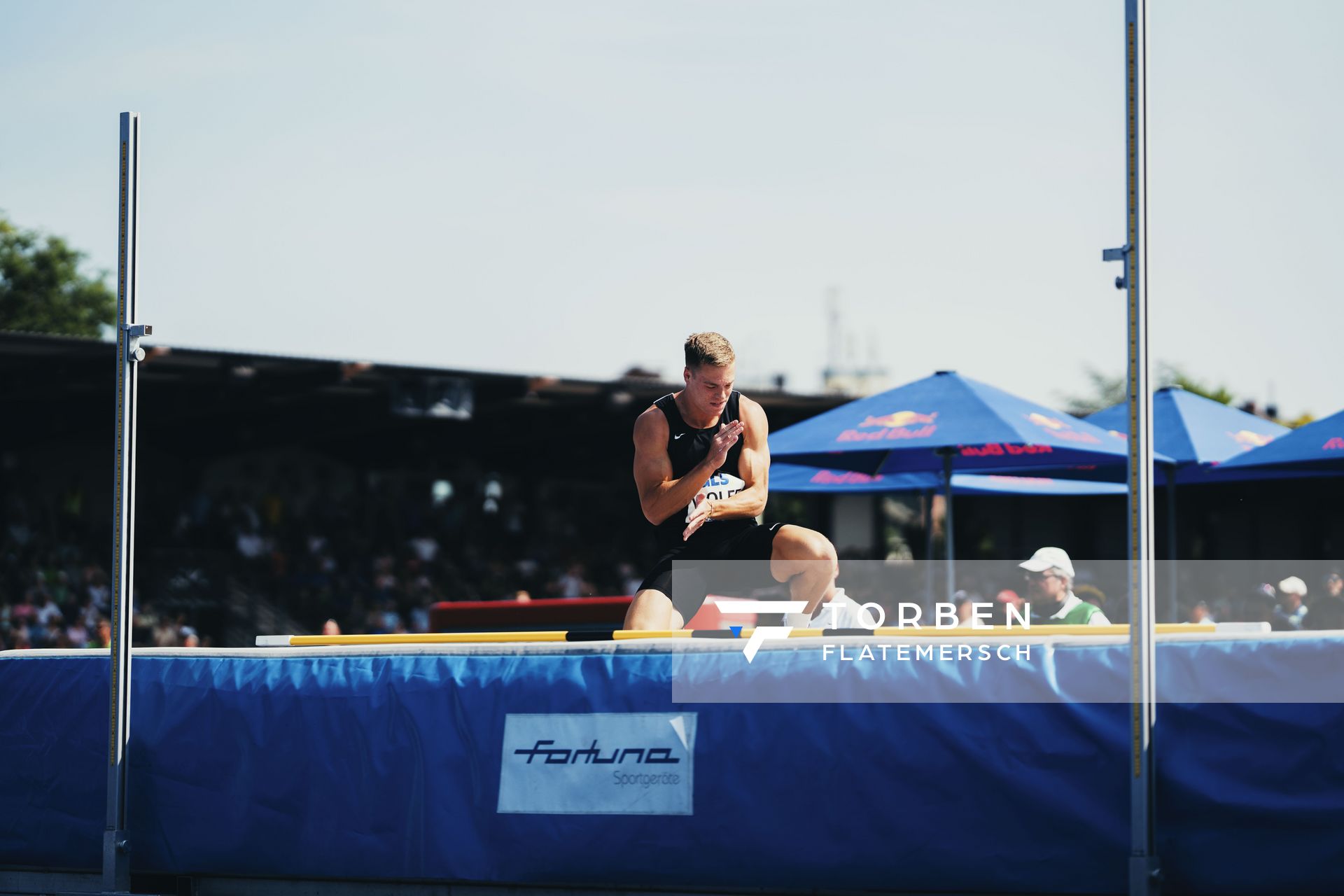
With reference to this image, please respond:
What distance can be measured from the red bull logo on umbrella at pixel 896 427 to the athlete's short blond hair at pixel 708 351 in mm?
4286

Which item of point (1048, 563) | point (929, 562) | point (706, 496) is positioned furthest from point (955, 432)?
point (706, 496)

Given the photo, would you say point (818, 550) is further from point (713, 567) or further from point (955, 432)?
point (955, 432)

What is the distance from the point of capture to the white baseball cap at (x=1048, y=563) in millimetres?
7816

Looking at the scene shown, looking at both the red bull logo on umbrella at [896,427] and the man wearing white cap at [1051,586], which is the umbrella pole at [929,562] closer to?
the red bull logo on umbrella at [896,427]

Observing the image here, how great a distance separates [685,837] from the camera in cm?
523

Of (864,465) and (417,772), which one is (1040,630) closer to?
(417,772)

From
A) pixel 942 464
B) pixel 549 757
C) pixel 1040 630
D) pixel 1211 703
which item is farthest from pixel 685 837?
pixel 942 464

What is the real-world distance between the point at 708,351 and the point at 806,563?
93 cm

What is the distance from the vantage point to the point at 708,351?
18.6 feet

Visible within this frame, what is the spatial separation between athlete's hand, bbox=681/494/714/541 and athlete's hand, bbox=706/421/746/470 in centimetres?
38

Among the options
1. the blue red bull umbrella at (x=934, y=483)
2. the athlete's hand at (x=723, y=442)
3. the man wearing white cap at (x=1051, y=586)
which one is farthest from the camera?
the blue red bull umbrella at (x=934, y=483)

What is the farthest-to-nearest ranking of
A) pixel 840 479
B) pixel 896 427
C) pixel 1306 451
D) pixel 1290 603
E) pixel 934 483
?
1. pixel 934 483
2. pixel 840 479
3. pixel 1290 603
4. pixel 896 427
5. pixel 1306 451

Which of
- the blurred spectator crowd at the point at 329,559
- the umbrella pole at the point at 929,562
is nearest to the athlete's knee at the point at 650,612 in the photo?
the umbrella pole at the point at 929,562

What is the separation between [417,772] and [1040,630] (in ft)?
7.88
